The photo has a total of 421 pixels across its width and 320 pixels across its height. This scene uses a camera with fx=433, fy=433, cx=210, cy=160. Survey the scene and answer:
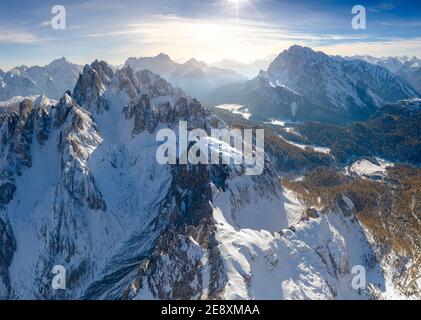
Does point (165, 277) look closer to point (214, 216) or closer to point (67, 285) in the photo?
point (214, 216)

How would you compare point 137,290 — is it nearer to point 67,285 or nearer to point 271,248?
point 271,248
